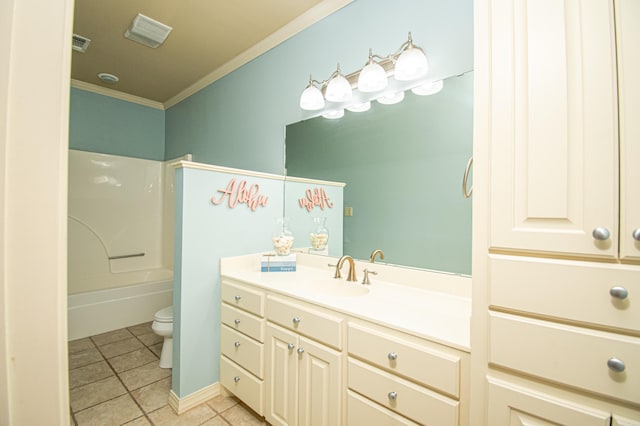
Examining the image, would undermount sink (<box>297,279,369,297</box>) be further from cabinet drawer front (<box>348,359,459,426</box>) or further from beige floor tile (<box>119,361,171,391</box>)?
beige floor tile (<box>119,361,171,391</box>)

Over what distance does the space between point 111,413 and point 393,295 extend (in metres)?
1.88

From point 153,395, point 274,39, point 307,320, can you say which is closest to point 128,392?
point 153,395

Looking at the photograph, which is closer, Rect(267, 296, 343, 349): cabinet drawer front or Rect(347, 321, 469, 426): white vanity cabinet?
Rect(347, 321, 469, 426): white vanity cabinet

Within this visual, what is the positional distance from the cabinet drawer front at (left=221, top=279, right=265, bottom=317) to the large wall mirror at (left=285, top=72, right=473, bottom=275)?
26.0 inches

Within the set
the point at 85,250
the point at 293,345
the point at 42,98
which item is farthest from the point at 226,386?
the point at 85,250

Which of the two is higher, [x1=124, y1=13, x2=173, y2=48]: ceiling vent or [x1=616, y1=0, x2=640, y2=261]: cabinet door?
[x1=124, y1=13, x2=173, y2=48]: ceiling vent

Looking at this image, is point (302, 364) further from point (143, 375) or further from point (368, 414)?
point (143, 375)

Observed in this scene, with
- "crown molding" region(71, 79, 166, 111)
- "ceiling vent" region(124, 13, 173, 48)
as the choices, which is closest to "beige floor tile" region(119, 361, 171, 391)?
"ceiling vent" region(124, 13, 173, 48)

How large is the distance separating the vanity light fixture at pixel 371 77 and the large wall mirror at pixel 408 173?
0.11m

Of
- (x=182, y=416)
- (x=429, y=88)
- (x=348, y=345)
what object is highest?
(x=429, y=88)

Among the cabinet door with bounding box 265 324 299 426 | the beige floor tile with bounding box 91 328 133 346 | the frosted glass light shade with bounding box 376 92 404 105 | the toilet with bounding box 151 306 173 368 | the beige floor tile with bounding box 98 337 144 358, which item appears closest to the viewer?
the cabinet door with bounding box 265 324 299 426

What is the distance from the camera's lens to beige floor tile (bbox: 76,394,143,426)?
5.44ft

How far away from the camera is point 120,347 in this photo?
255 cm

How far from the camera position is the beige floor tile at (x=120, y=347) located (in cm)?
244
